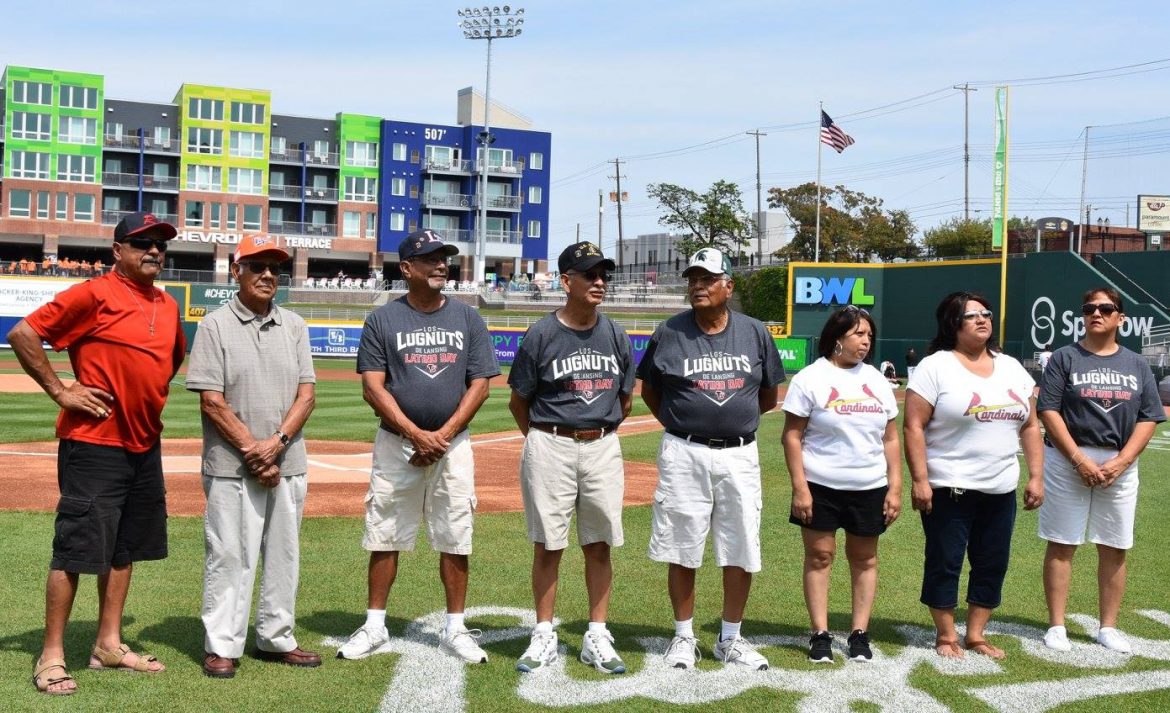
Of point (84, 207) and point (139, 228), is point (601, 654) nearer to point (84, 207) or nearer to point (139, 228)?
point (139, 228)

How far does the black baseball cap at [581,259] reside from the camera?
18.9ft

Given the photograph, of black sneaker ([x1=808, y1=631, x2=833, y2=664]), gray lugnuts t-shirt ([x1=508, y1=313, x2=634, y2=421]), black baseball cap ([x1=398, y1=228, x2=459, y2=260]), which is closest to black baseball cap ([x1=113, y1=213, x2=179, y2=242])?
black baseball cap ([x1=398, y1=228, x2=459, y2=260])

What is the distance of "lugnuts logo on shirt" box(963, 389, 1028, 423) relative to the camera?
19.5 feet

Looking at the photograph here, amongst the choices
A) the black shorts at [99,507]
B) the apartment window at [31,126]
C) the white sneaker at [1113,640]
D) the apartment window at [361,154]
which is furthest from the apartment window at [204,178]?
the white sneaker at [1113,640]

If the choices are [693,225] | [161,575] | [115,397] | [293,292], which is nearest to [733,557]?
[115,397]

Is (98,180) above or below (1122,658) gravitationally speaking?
above

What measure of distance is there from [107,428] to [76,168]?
224 ft

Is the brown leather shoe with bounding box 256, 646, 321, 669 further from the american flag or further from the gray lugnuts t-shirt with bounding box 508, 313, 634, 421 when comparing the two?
the american flag

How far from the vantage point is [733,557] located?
19.0 feet

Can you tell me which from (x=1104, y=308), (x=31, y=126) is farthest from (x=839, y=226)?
(x=1104, y=308)

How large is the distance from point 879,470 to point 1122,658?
163 centimetres

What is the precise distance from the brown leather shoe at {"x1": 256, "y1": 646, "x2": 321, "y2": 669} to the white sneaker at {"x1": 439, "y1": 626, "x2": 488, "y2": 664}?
2.12 ft

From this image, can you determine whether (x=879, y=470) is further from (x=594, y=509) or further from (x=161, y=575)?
(x=161, y=575)

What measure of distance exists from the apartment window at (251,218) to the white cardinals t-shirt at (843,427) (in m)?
67.4
